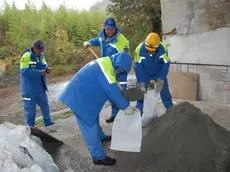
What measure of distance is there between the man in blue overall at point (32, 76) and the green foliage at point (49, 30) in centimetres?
650

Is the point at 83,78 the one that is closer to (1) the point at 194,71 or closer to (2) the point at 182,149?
(2) the point at 182,149

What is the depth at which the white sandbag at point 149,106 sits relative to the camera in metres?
4.55

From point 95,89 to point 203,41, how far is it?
10.5 ft

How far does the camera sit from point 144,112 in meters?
4.62

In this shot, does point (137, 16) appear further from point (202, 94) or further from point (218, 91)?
point (218, 91)

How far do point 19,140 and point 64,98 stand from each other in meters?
0.70

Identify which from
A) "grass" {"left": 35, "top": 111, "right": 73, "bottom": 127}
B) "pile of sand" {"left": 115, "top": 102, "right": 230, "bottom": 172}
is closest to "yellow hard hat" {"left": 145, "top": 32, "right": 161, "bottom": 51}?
"pile of sand" {"left": 115, "top": 102, "right": 230, "bottom": 172}

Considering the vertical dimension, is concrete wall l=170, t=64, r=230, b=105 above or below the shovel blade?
below

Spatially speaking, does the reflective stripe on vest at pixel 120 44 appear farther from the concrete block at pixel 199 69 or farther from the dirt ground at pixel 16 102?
the dirt ground at pixel 16 102

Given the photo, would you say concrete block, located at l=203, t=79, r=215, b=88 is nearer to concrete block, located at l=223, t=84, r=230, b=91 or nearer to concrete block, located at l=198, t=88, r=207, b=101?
concrete block, located at l=198, t=88, r=207, b=101

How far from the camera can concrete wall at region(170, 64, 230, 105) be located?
558 cm

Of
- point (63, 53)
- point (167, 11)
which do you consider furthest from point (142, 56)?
point (63, 53)

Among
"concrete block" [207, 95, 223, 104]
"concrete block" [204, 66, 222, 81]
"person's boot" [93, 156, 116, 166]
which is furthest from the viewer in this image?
"concrete block" [207, 95, 223, 104]

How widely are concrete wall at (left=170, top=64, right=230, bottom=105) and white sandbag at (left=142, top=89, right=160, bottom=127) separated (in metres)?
1.72
